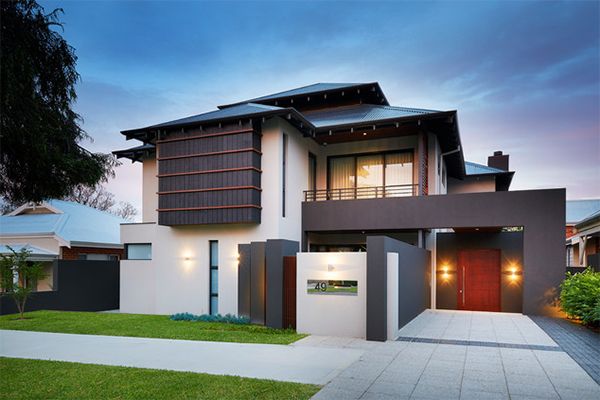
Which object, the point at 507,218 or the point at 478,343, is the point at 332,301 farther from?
the point at 507,218

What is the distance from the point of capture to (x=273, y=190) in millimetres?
15125

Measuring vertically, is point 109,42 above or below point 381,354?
above

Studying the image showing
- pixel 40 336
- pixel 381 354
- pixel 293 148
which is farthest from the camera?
pixel 293 148

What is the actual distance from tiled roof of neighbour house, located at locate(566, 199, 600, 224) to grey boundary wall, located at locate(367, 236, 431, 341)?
1436 inches

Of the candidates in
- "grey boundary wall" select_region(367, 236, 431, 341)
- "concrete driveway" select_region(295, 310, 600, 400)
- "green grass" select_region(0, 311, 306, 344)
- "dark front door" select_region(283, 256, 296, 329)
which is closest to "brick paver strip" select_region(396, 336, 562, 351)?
"concrete driveway" select_region(295, 310, 600, 400)

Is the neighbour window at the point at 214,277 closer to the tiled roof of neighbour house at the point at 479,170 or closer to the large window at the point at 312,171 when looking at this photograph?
the large window at the point at 312,171

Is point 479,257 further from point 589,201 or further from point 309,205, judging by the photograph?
point 589,201

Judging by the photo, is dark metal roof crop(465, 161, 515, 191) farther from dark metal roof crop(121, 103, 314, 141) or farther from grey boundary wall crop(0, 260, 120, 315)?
grey boundary wall crop(0, 260, 120, 315)

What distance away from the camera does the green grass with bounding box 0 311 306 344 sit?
1079 centimetres

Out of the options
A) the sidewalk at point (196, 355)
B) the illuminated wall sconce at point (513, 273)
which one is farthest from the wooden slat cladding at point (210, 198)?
the illuminated wall sconce at point (513, 273)

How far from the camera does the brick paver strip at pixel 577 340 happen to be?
790 centimetres

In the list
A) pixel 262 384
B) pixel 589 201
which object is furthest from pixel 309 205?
pixel 589 201

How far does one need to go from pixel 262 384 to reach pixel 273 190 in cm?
920

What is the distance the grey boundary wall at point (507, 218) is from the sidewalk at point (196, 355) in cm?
767
